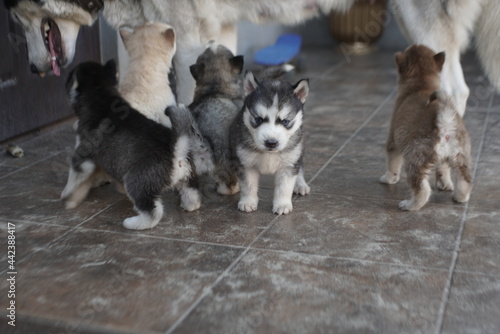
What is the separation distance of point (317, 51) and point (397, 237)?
26.5ft

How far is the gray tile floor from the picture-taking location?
8.69 ft

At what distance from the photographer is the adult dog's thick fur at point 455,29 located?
14.7ft

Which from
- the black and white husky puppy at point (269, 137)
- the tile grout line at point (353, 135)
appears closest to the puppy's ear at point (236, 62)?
the black and white husky puppy at point (269, 137)

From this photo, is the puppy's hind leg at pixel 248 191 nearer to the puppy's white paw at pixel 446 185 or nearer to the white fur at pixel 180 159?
the white fur at pixel 180 159

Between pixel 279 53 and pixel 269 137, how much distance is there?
517cm

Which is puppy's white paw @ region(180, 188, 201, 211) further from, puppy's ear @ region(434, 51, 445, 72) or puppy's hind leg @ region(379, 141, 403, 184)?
puppy's ear @ region(434, 51, 445, 72)

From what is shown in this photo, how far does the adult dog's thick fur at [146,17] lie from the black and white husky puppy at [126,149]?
0.79 metres

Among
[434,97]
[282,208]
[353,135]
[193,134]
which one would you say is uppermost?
[434,97]

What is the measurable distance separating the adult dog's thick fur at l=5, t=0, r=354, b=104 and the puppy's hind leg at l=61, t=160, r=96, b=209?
117 centimetres

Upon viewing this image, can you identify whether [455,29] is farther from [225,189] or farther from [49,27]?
[49,27]

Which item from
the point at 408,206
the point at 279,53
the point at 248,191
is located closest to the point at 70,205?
the point at 248,191

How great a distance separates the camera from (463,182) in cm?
385

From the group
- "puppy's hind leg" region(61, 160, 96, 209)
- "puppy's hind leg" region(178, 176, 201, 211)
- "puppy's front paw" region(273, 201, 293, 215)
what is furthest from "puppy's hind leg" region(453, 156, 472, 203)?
"puppy's hind leg" region(61, 160, 96, 209)

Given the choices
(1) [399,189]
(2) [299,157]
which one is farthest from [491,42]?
(2) [299,157]
